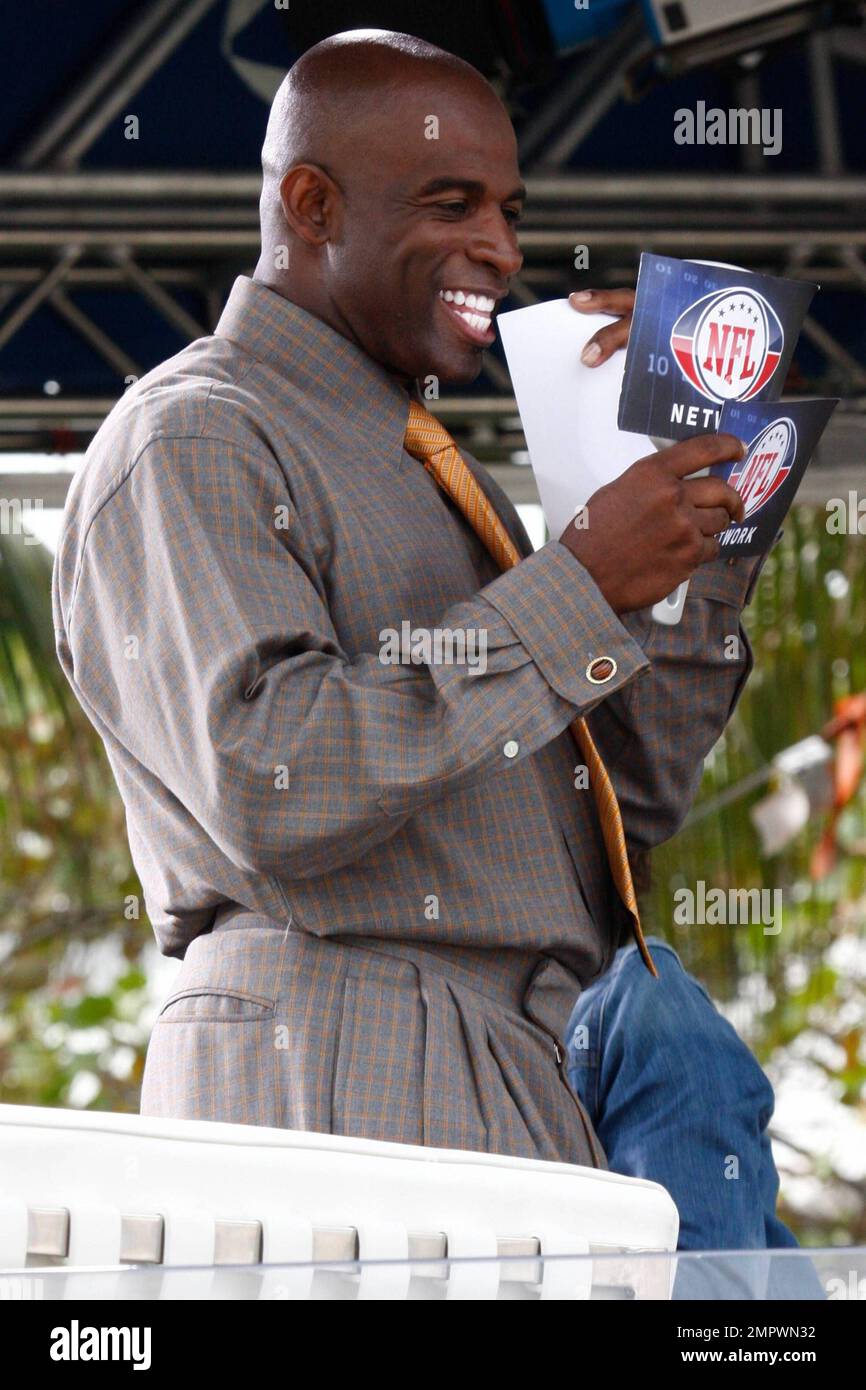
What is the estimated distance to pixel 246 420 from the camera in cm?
141

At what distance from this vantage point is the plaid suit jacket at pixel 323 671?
127cm

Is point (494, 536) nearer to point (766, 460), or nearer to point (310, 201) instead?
point (766, 460)

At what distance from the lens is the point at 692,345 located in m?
1.41

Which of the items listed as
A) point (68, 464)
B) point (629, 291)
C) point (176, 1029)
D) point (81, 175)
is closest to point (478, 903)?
point (176, 1029)

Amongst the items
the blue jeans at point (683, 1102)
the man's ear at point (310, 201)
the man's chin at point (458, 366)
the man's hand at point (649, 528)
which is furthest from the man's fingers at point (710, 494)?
the blue jeans at point (683, 1102)

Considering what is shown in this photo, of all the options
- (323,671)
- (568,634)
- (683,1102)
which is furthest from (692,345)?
(683,1102)

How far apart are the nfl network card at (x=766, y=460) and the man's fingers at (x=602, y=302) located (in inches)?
5.8

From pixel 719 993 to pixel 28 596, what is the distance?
8.33ft

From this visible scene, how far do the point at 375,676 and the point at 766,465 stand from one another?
36 centimetres

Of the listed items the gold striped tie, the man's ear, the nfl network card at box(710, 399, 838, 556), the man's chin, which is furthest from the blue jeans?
the man's ear

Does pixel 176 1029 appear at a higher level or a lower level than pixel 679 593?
lower

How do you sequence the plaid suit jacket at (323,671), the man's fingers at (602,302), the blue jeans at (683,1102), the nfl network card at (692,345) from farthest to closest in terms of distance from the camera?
the blue jeans at (683,1102)
the man's fingers at (602,302)
the nfl network card at (692,345)
the plaid suit jacket at (323,671)

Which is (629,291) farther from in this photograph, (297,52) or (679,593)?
(297,52)

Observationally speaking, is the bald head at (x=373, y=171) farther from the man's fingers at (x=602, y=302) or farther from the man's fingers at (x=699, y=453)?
the man's fingers at (x=699, y=453)
